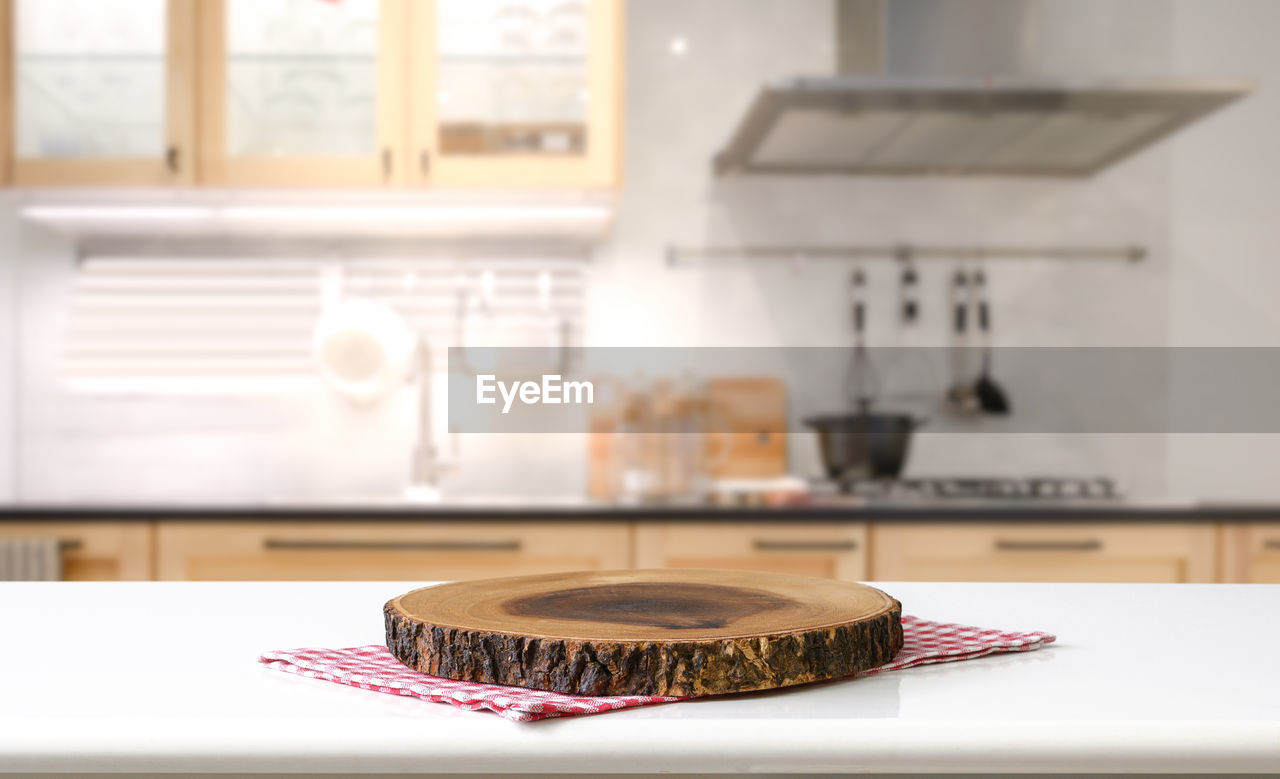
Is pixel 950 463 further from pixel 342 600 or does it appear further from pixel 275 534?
pixel 342 600

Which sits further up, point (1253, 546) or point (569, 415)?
point (569, 415)

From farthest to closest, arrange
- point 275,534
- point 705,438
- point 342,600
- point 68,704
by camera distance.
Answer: point 705,438
point 275,534
point 342,600
point 68,704

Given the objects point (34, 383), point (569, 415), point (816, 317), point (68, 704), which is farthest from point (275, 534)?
point (68, 704)

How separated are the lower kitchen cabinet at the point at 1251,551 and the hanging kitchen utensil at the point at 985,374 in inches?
26.9

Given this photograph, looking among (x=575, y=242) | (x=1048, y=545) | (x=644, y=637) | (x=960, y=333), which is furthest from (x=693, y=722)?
(x=960, y=333)

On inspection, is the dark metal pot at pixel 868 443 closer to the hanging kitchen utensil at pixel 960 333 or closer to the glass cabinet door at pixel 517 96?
the hanging kitchen utensil at pixel 960 333

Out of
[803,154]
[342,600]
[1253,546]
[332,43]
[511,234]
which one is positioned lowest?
[1253,546]

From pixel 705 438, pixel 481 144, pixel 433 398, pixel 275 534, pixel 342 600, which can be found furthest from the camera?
pixel 433 398

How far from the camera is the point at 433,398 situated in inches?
108

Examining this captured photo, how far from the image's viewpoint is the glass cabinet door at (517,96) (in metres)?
2.38

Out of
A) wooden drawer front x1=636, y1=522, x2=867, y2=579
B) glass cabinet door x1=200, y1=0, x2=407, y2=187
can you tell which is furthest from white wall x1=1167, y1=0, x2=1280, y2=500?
glass cabinet door x1=200, y1=0, x2=407, y2=187

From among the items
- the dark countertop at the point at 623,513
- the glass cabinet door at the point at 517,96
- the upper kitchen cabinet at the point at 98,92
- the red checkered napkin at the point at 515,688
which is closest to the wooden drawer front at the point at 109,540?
the dark countertop at the point at 623,513

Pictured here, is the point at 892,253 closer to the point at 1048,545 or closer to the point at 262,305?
the point at 1048,545

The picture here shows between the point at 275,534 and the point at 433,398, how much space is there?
655 mm
